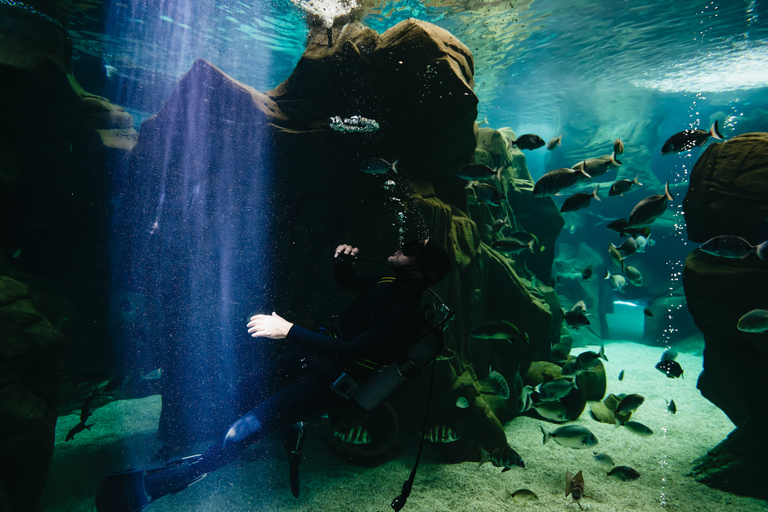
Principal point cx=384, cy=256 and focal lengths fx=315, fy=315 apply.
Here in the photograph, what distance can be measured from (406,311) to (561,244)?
26389mm

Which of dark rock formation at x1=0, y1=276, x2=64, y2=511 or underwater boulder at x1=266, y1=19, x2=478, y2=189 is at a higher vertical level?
underwater boulder at x1=266, y1=19, x2=478, y2=189

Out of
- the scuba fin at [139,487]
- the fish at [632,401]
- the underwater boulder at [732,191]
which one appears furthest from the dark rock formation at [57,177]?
the underwater boulder at [732,191]

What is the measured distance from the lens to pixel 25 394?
3.82 metres

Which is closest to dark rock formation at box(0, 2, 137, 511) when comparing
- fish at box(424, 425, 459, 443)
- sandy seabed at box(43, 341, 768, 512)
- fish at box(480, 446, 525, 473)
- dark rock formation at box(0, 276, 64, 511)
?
sandy seabed at box(43, 341, 768, 512)

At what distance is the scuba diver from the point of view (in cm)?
→ 286

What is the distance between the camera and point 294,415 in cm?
340

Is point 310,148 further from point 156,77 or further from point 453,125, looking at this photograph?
point 156,77

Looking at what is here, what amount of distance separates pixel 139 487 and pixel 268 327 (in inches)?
102

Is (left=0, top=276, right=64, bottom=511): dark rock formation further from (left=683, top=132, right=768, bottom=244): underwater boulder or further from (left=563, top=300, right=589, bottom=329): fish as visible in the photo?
(left=683, top=132, right=768, bottom=244): underwater boulder

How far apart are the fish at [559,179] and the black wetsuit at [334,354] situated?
3.95 meters

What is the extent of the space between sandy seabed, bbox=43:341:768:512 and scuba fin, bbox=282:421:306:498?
236mm

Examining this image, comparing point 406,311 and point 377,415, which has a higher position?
point 406,311

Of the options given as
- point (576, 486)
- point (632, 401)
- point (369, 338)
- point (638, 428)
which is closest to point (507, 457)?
point (576, 486)

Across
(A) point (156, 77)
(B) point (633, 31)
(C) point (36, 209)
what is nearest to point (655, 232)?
(B) point (633, 31)
